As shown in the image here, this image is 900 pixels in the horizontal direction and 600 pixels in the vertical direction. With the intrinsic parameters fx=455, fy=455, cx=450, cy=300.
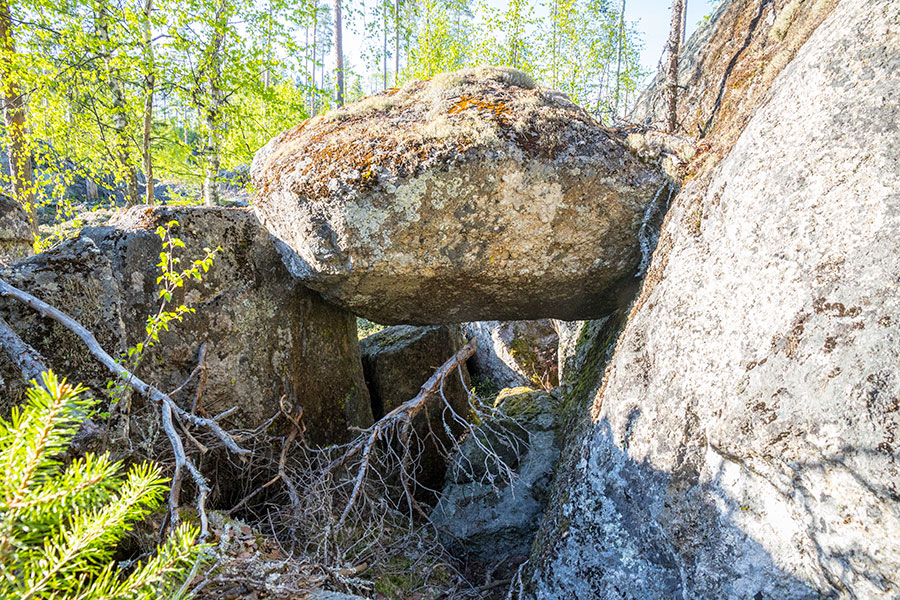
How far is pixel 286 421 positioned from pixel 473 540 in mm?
1964

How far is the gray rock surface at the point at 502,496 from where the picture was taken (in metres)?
3.98

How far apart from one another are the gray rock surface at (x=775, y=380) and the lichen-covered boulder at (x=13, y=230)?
632 cm

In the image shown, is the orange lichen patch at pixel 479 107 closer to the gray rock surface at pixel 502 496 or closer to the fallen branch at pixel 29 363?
the gray rock surface at pixel 502 496

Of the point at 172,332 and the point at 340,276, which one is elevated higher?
the point at 340,276

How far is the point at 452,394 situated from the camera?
17.6 ft

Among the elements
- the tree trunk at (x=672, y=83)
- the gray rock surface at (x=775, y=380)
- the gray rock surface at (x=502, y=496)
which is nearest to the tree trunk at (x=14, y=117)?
the gray rock surface at (x=502, y=496)

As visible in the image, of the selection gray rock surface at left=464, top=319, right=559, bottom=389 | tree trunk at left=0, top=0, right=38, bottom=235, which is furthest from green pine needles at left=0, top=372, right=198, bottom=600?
tree trunk at left=0, top=0, right=38, bottom=235

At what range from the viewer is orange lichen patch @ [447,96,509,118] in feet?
11.0

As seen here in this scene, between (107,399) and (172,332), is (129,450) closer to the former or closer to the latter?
(107,399)

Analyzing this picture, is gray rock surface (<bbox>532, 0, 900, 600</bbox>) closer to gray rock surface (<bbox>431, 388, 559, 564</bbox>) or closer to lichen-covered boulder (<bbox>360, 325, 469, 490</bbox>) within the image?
gray rock surface (<bbox>431, 388, 559, 564</bbox>)

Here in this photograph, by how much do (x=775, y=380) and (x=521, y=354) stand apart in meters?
5.83

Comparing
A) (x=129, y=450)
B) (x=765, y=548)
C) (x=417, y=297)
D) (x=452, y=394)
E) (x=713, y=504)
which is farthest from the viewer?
(x=452, y=394)

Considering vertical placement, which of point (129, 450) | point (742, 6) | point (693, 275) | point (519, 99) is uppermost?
point (742, 6)

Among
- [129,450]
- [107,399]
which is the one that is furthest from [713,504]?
[107,399]
